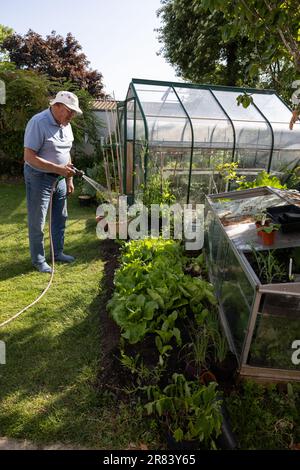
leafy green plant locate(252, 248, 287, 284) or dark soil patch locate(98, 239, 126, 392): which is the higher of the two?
leafy green plant locate(252, 248, 287, 284)

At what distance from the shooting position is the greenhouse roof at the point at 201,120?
18.0 feet

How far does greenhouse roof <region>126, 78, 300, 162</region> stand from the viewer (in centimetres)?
549

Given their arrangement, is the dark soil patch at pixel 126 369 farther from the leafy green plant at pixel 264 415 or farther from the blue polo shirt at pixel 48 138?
the blue polo shirt at pixel 48 138

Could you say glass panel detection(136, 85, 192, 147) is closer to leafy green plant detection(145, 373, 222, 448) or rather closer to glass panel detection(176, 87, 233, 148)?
glass panel detection(176, 87, 233, 148)

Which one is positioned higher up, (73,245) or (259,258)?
(259,258)

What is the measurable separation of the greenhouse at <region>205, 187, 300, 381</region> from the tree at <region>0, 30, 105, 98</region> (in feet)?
47.8

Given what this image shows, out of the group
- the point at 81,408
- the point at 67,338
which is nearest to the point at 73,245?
the point at 67,338

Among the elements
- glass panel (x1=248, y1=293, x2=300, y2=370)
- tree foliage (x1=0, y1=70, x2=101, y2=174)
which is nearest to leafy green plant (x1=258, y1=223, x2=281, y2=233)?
glass panel (x1=248, y1=293, x2=300, y2=370)

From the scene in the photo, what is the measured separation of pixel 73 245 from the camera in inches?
198

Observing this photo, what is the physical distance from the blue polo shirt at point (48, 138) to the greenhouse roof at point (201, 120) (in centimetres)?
171

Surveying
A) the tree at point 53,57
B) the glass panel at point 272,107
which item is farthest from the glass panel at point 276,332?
the tree at point 53,57

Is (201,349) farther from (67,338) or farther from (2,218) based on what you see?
(2,218)
